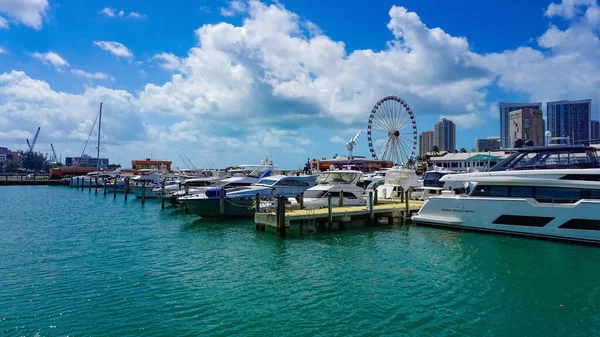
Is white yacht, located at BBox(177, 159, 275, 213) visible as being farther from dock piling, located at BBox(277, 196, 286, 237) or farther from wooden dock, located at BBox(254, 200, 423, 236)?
dock piling, located at BBox(277, 196, 286, 237)

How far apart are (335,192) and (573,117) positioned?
5808 cm

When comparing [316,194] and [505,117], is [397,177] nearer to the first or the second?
[316,194]

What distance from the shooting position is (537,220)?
21359 mm

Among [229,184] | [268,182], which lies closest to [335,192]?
[268,182]

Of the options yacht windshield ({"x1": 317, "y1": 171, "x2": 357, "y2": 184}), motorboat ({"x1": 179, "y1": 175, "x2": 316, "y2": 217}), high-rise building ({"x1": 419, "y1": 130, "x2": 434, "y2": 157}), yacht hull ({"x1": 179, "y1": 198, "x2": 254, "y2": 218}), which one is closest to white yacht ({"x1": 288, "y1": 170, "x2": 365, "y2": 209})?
yacht windshield ({"x1": 317, "y1": 171, "x2": 357, "y2": 184})

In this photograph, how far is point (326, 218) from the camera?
84.4 ft

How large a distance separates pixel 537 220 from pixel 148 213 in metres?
31.8

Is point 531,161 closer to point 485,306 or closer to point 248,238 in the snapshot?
point 485,306

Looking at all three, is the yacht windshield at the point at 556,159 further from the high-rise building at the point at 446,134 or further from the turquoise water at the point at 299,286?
the high-rise building at the point at 446,134

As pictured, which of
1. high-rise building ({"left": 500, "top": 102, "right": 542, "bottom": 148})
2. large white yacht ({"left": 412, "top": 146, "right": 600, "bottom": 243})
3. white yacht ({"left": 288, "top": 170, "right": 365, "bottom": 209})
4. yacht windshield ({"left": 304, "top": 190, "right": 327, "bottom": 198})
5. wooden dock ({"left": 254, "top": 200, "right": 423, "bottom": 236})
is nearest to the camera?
large white yacht ({"left": 412, "top": 146, "right": 600, "bottom": 243})

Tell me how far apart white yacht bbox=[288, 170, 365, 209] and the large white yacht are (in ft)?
22.0

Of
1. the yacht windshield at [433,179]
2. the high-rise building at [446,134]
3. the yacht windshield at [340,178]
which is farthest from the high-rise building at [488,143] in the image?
the yacht windshield at [340,178]

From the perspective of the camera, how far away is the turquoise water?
35.6 ft

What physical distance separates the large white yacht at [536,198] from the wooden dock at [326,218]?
12.8 ft
